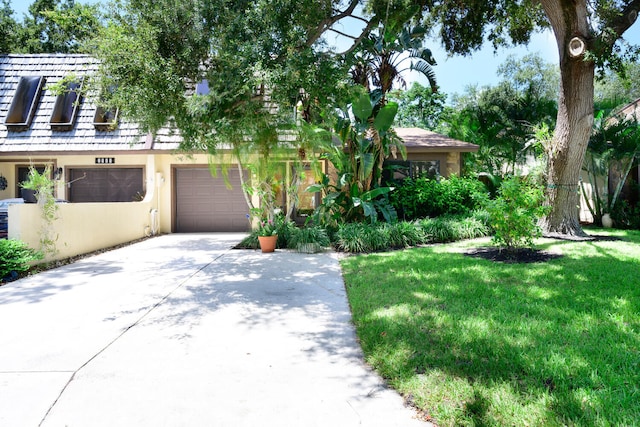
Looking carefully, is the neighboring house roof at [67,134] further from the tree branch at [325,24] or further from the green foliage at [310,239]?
the tree branch at [325,24]

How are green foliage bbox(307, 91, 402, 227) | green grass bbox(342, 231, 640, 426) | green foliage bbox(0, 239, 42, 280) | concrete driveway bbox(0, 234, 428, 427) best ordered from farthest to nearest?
green foliage bbox(307, 91, 402, 227) → green foliage bbox(0, 239, 42, 280) → concrete driveway bbox(0, 234, 428, 427) → green grass bbox(342, 231, 640, 426)

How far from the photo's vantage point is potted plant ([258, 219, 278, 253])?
1014 cm

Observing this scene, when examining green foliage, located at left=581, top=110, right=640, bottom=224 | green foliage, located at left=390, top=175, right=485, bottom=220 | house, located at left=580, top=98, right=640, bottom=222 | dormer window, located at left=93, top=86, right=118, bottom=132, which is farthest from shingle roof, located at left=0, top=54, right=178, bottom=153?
house, located at left=580, top=98, right=640, bottom=222

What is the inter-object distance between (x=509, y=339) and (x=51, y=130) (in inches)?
607

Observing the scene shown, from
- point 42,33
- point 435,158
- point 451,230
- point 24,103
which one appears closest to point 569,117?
point 451,230

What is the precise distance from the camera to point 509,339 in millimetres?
3752

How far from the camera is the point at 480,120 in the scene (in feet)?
55.9

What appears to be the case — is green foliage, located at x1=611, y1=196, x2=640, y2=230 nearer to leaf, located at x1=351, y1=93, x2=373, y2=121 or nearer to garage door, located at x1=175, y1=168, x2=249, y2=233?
leaf, located at x1=351, y1=93, x2=373, y2=121

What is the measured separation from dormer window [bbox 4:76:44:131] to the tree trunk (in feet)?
51.5

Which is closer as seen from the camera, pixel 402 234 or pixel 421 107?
pixel 402 234

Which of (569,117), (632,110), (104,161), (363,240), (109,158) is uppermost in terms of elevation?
(632,110)

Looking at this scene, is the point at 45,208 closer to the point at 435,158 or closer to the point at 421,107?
the point at 435,158

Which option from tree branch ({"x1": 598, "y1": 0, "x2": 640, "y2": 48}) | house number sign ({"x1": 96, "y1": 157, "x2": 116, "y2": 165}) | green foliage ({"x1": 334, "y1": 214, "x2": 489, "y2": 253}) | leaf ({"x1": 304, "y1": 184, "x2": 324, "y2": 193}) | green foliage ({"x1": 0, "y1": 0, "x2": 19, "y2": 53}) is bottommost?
green foliage ({"x1": 334, "y1": 214, "x2": 489, "y2": 253})

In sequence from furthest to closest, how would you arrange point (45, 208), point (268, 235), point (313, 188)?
point (313, 188), point (268, 235), point (45, 208)
